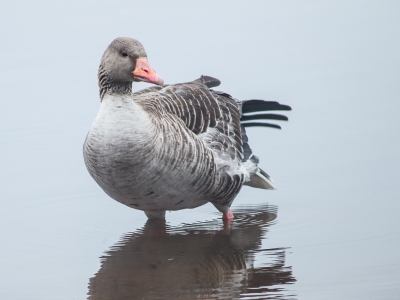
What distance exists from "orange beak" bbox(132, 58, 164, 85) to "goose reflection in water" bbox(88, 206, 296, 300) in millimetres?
1701

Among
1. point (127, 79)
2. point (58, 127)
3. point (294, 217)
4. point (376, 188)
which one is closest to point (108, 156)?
point (127, 79)

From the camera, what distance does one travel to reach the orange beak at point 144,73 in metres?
7.57

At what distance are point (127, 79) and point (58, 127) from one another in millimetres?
4574

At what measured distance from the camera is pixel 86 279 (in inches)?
289

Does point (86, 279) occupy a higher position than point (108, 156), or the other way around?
point (108, 156)

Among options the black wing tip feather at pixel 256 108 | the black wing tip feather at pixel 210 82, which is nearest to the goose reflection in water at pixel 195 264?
the black wing tip feather at pixel 256 108

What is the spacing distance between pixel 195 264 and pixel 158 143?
1.17 metres

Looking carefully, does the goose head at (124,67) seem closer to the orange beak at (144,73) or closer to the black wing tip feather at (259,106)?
the orange beak at (144,73)

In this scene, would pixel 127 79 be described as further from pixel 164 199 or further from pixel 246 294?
pixel 246 294

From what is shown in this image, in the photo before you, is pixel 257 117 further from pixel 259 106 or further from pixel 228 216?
pixel 228 216

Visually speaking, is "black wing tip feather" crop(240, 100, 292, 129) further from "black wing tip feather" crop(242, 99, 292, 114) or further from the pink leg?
the pink leg

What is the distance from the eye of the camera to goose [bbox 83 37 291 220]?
7.47 m

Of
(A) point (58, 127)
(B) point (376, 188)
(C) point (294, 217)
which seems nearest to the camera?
(C) point (294, 217)

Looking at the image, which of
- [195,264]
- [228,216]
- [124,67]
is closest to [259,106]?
[228,216]
